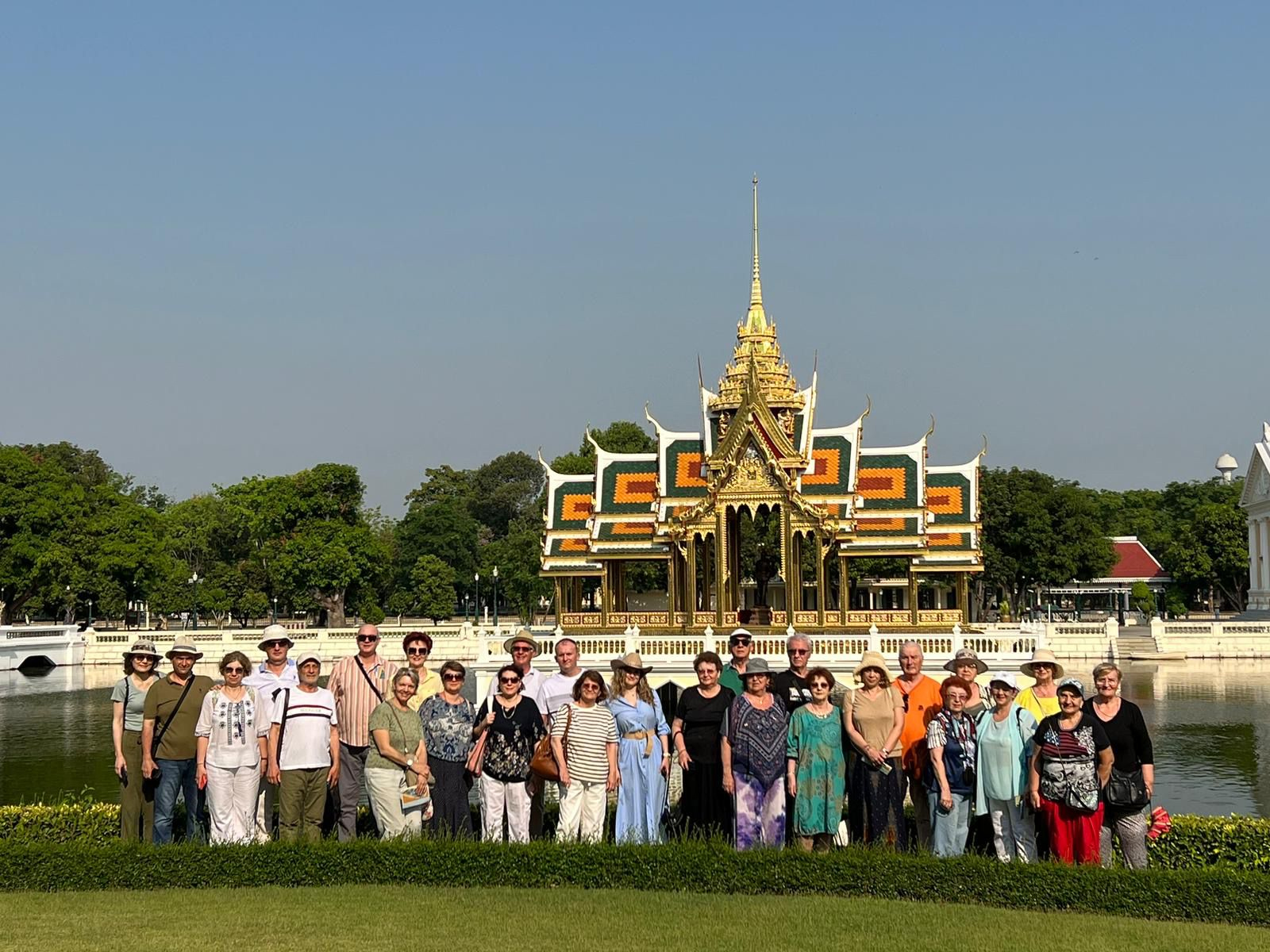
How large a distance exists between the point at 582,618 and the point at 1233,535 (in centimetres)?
4627

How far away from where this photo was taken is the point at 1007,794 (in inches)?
450

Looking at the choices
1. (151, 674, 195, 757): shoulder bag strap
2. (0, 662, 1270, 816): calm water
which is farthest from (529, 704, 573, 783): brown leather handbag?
(0, 662, 1270, 816): calm water

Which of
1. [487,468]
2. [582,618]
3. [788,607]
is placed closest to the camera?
[788,607]

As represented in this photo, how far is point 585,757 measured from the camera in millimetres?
12156

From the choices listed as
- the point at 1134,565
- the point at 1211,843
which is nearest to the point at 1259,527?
the point at 1134,565

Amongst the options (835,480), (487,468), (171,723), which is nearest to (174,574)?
(835,480)

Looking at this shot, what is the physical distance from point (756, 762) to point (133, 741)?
529cm

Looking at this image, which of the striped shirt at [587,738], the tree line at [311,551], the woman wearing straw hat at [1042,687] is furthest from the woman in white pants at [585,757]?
the tree line at [311,551]

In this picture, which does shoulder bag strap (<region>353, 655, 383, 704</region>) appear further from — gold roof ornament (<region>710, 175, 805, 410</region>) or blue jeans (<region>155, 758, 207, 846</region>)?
gold roof ornament (<region>710, 175, 805, 410</region>)

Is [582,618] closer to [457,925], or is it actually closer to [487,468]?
[457,925]

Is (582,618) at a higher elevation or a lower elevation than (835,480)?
lower

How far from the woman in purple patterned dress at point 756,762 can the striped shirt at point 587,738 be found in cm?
96

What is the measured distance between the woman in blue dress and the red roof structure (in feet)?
262

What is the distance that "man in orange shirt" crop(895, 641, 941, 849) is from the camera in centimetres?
1207
